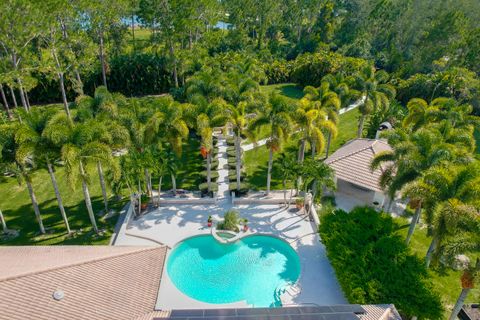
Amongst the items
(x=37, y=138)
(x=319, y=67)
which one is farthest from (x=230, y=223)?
(x=319, y=67)

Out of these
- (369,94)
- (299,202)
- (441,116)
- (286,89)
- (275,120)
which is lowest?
(299,202)

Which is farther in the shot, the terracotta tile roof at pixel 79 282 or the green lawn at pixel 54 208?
the green lawn at pixel 54 208

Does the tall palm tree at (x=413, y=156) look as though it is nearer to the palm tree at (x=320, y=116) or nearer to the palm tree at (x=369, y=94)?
the palm tree at (x=320, y=116)

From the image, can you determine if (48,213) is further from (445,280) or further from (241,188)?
(445,280)

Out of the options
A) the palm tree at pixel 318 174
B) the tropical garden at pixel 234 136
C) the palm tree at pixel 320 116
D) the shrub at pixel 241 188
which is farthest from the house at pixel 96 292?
the palm tree at pixel 320 116

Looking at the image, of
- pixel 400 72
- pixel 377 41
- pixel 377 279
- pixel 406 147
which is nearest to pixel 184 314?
pixel 377 279

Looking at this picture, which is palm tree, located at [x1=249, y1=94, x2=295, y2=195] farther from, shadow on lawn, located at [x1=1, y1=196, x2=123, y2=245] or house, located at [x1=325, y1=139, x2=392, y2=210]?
shadow on lawn, located at [x1=1, y1=196, x2=123, y2=245]
